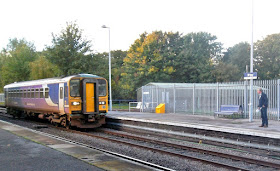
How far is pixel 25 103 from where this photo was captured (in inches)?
890

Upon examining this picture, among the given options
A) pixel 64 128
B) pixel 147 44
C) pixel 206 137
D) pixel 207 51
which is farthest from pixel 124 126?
pixel 207 51

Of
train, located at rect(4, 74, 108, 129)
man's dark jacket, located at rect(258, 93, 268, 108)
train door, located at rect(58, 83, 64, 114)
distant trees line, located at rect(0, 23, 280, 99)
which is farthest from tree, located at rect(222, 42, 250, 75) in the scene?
train door, located at rect(58, 83, 64, 114)

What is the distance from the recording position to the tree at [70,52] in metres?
30.3

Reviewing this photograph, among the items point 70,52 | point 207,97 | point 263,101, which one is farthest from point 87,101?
point 70,52

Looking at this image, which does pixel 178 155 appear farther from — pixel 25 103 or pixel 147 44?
pixel 147 44

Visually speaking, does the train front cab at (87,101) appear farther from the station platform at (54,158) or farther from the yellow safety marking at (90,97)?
the station platform at (54,158)

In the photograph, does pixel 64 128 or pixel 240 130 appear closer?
pixel 240 130

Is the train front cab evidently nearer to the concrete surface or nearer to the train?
the train

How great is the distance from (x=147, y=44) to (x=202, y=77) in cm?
949

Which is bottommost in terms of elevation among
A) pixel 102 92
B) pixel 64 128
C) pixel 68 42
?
pixel 64 128

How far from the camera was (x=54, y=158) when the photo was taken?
862cm

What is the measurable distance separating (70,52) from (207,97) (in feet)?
54.8

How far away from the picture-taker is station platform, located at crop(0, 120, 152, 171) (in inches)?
302

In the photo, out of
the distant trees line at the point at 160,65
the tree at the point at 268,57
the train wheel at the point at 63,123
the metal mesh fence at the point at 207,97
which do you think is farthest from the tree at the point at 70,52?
the tree at the point at 268,57
